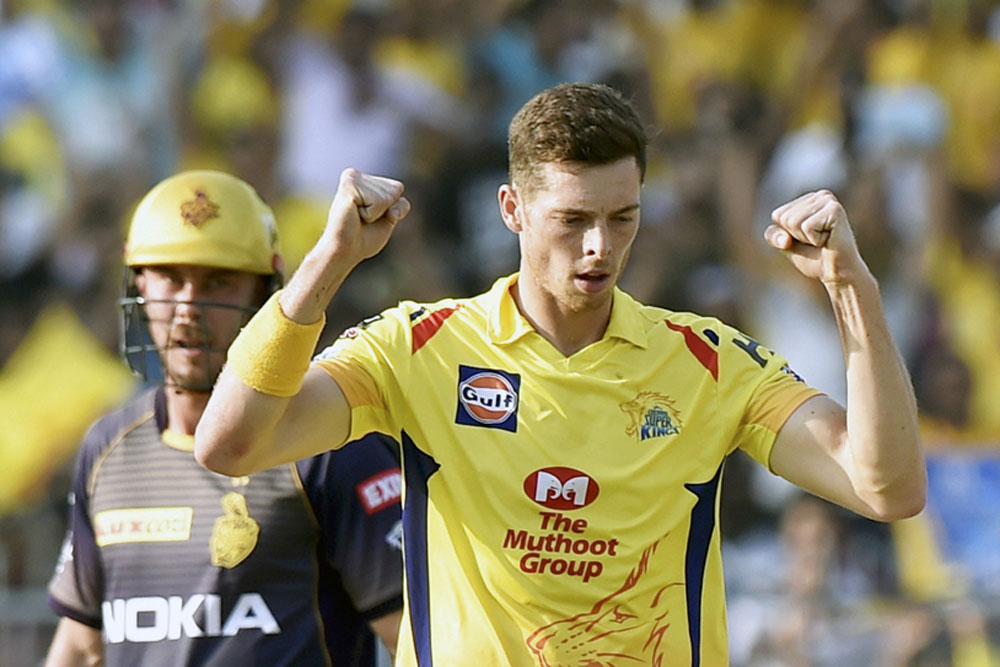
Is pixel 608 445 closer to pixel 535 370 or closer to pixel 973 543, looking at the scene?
pixel 535 370

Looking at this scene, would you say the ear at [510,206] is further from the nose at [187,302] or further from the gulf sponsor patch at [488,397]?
the nose at [187,302]

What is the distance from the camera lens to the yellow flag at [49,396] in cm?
857

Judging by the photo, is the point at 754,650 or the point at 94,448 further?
the point at 754,650

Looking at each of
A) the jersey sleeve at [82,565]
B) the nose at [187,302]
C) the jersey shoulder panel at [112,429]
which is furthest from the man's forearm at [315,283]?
the jersey sleeve at [82,565]

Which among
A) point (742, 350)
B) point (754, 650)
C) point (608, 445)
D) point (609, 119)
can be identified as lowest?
point (754, 650)

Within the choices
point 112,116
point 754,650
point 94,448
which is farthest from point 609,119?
point 112,116

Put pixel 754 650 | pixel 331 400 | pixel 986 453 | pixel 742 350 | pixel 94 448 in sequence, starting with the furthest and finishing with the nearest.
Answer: pixel 986 453
pixel 754 650
pixel 94 448
pixel 742 350
pixel 331 400

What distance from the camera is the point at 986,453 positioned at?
8812 mm

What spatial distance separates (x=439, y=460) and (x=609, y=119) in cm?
81

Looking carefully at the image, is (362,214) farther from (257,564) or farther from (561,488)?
(257,564)

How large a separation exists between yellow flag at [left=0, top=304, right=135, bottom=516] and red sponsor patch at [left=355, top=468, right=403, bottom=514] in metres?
4.70

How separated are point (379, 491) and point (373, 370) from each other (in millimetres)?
777

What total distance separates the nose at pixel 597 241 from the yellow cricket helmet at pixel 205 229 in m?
1.39

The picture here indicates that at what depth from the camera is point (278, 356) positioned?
321 cm
